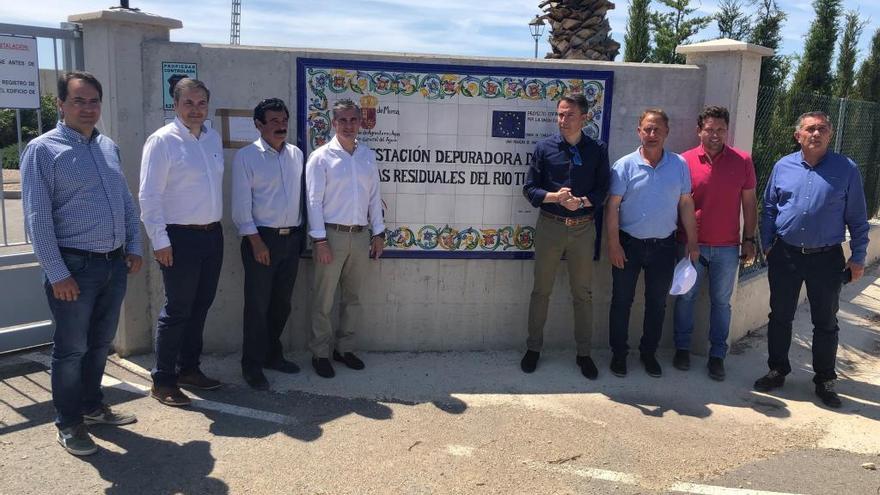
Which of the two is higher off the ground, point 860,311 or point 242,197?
point 242,197

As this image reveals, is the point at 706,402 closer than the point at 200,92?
No

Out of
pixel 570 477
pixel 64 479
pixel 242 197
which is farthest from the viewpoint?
pixel 242 197

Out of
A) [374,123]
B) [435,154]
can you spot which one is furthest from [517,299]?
[374,123]

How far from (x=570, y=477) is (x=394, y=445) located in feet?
3.32

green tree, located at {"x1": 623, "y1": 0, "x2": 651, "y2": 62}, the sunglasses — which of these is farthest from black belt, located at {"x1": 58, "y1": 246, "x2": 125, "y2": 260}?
green tree, located at {"x1": 623, "y1": 0, "x2": 651, "y2": 62}

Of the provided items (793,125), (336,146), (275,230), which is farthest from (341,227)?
(793,125)

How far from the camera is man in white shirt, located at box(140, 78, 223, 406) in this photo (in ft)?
13.1

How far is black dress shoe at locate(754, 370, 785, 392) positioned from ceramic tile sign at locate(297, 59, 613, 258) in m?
1.94

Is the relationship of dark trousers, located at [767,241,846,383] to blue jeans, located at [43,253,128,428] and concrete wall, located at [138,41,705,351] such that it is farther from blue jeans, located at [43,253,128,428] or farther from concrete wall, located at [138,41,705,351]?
blue jeans, located at [43,253,128,428]

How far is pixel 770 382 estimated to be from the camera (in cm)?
496

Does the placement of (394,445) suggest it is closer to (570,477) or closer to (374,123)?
(570,477)

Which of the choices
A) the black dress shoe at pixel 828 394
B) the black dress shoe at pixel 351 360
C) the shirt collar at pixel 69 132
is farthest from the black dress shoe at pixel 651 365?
the shirt collar at pixel 69 132

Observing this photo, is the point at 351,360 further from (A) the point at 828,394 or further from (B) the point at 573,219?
(A) the point at 828,394

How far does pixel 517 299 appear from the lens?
5539 mm
